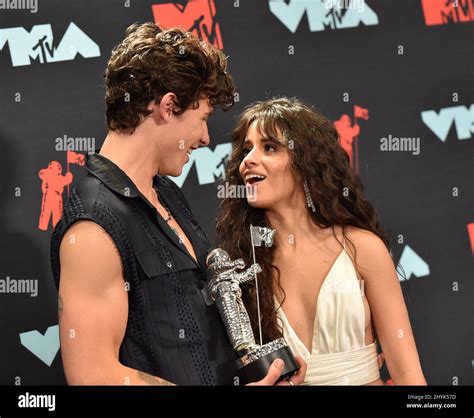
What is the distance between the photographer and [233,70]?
3107mm

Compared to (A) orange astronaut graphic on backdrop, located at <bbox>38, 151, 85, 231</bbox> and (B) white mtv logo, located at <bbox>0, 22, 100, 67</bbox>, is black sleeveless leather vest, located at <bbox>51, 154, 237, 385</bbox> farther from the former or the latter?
(B) white mtv logo, located at <bbox>0, 22, 100, 67</bbox>

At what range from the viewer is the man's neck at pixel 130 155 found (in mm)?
2111

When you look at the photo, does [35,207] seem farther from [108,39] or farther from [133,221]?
[133,221]

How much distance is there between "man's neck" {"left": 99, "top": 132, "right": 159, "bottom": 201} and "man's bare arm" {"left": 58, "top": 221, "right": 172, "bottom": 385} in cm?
25

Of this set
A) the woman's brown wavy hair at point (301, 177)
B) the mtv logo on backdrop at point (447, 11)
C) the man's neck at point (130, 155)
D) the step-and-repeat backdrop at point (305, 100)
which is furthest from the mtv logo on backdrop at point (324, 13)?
the man's neck at point (130, 155)

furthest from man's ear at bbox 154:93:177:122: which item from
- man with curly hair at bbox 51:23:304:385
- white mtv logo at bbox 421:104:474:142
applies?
white mtv logo at bbox 421:104:474:142

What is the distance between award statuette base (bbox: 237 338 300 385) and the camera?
6.95ft

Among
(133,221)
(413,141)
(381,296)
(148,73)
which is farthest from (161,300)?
→ (413,141)

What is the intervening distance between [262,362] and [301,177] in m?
0.81

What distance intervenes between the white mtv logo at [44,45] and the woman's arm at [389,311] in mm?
1367

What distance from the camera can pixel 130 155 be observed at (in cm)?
212

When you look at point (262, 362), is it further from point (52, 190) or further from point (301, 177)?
point (52, 190)
